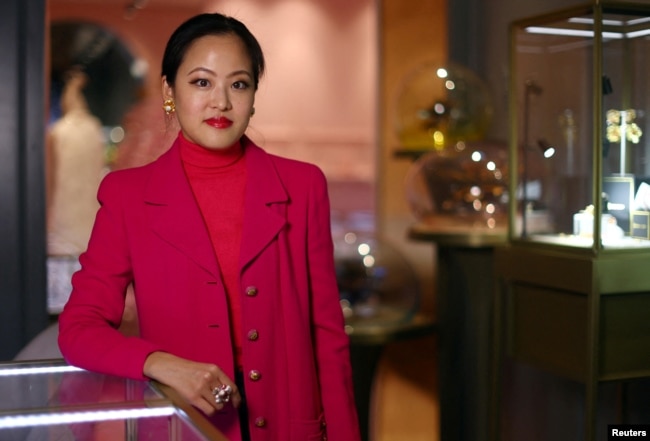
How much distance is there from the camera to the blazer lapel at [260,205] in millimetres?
1893

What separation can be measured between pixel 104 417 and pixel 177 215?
613 millimetres

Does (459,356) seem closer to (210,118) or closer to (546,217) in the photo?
(546,217)

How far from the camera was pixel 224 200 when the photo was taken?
77.3 inches

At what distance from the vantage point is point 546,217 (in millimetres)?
3037

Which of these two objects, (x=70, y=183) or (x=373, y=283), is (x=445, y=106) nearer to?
(x=373, y=283)

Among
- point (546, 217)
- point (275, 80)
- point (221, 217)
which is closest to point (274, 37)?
point (275, 80)

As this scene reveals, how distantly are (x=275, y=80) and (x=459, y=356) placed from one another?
13.2 feet

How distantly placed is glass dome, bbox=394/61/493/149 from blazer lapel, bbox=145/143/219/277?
216 centimetres

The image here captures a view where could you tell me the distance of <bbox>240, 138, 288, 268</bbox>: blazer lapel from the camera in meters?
1.89

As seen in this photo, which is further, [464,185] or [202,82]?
[464,185]

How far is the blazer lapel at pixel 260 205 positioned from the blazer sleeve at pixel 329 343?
0.09 m

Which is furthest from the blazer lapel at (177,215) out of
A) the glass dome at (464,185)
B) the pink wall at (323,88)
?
the pink wall at (323,88)

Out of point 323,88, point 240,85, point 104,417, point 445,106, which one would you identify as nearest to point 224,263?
point 240,85

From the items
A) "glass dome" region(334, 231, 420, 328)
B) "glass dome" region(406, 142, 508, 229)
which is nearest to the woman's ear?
"glass dome" region(406, 142, 508, 229)
